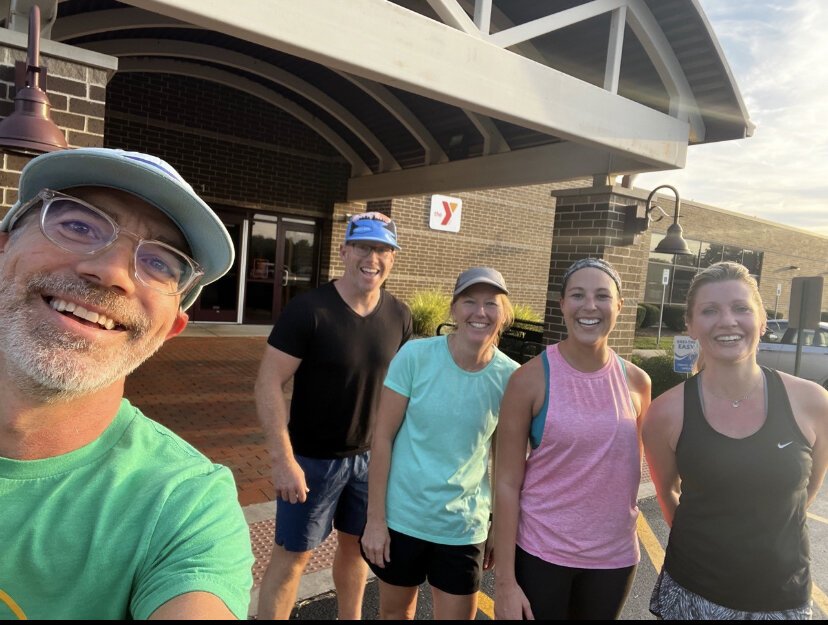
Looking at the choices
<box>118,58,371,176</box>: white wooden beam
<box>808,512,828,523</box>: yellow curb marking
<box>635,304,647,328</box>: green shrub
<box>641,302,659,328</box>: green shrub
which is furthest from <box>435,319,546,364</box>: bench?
<box>641,302,659,328</box>: green shrub

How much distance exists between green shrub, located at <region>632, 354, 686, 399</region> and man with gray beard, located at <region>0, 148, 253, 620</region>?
9109 mm

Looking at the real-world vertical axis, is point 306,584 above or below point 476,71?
below

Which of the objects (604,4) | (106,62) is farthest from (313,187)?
(106,62)

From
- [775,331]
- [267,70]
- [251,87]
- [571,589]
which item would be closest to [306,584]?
[571,589]

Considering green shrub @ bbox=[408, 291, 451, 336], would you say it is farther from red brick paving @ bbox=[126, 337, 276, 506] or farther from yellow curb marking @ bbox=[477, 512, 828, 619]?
yellow curb marking @ bbox=[477, 512, 828, 619]

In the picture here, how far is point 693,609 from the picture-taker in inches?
74.9

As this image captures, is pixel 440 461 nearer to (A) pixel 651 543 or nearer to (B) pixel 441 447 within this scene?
(B) pixel 441 447

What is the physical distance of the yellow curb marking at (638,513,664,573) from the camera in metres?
4.02

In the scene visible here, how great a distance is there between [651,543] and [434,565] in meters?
2.81

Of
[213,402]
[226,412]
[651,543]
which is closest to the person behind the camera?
[651,543]

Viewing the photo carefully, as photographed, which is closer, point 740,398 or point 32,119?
point 740,398

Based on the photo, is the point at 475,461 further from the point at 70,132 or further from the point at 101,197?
the point at 70,132

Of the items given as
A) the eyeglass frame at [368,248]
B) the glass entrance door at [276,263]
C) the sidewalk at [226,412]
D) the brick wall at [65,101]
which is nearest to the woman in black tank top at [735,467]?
the eyeglass frame at [368,248]

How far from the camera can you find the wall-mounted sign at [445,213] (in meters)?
13.0
